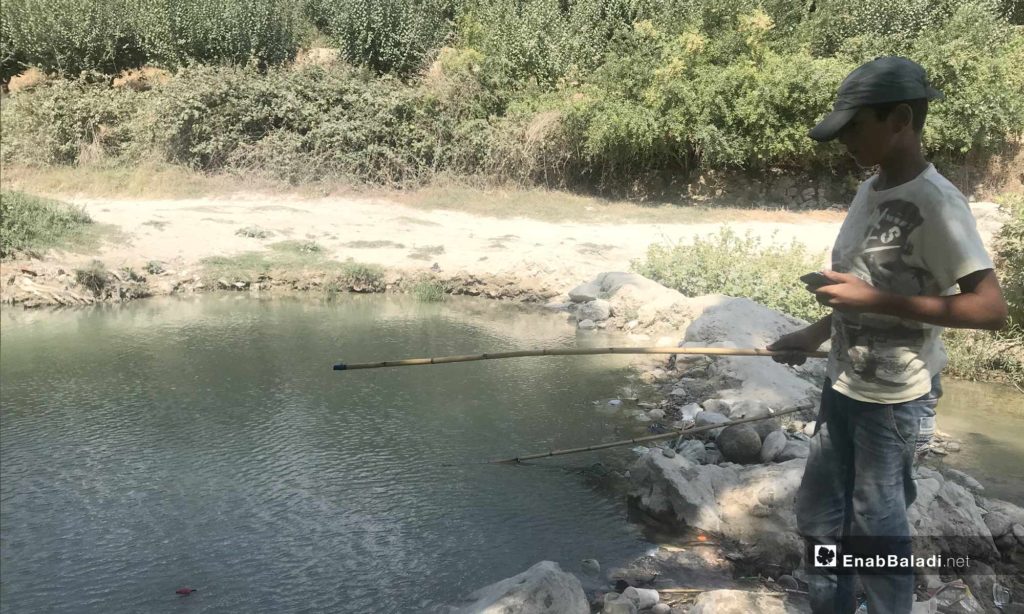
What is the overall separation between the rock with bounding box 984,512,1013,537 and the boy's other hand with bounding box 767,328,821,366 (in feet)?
6.31

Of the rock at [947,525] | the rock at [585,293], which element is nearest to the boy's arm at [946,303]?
the rock at [947,525]

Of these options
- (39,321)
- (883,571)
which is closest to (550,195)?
(39,321)

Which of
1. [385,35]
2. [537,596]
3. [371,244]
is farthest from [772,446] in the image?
[385,35]

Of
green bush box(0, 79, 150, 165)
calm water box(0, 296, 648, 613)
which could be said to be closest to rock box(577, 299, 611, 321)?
calm water box(0, 296, 648, 613)

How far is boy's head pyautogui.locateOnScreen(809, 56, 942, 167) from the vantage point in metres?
2.14

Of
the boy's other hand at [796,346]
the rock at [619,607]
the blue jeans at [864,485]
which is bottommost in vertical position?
the rock at [619,607]

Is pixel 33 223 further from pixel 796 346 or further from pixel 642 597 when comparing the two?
pixel 796 346

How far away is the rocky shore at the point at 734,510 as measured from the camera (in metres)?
3.30

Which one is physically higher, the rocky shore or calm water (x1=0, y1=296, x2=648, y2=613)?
the rocky shore

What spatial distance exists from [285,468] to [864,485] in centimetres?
383

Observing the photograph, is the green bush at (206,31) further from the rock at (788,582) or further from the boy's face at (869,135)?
the boy's face at (869,135)

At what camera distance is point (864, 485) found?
2.26 metres

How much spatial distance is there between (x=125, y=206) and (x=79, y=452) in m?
8.80

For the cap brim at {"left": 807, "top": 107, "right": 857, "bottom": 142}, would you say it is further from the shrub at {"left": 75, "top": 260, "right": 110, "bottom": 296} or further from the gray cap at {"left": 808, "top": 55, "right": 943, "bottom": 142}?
the shrub at {"left": 75, "top": 260, "right": 110, "bottom": 296}
